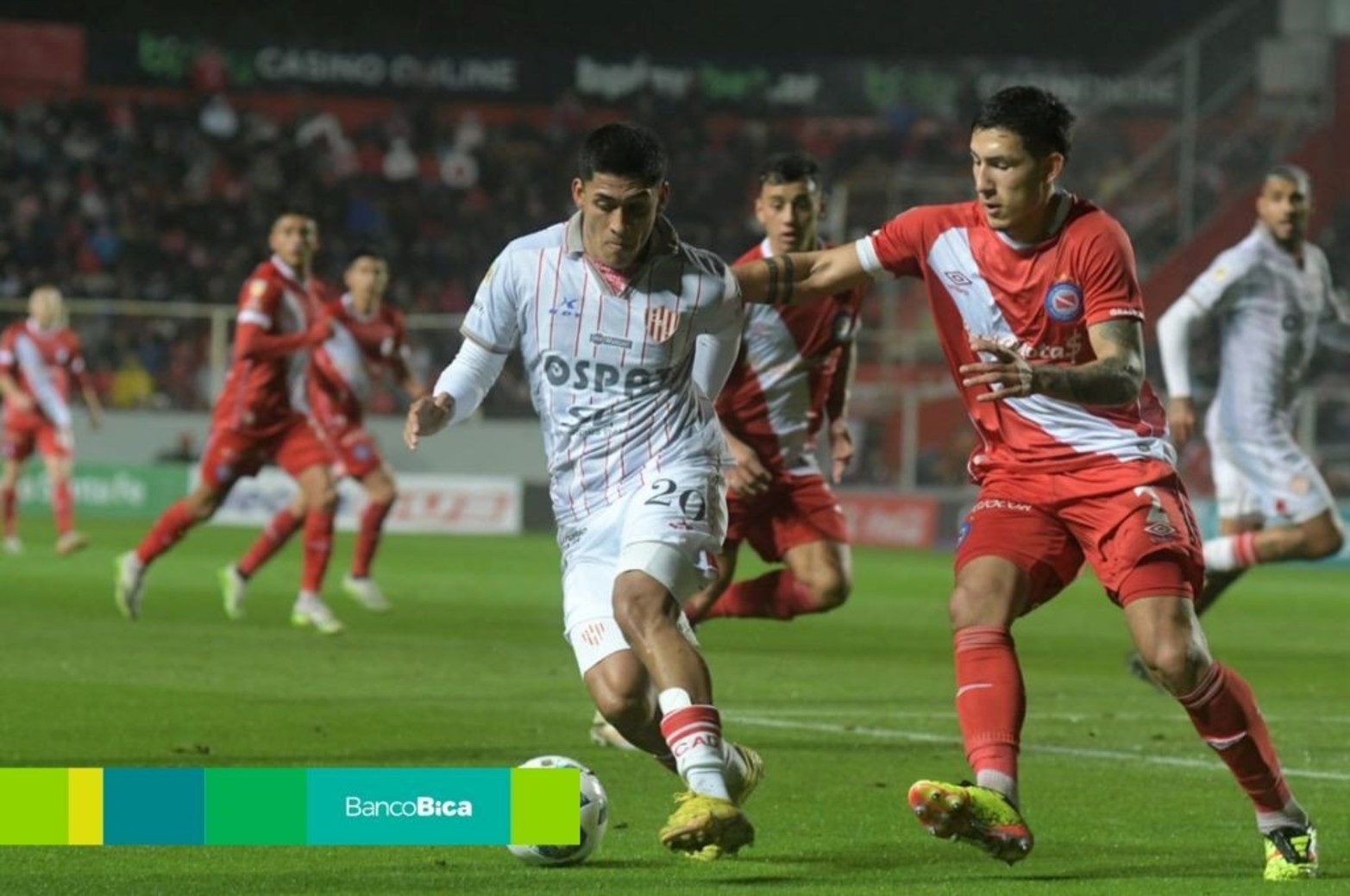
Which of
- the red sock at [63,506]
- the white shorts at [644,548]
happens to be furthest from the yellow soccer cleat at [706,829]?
the red sock at [63,506]

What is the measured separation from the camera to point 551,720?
33.2ft

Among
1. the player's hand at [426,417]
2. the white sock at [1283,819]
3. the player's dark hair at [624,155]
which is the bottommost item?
the white sock at [1283,819]

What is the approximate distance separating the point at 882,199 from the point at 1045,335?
25240 mm

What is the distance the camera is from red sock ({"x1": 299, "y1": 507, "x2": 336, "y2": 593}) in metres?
14.7

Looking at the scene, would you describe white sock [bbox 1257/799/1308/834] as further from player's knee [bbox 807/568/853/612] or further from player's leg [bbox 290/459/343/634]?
player's leg [bbox 290/459/343/634]

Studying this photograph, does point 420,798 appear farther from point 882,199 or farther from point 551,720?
point 882,199

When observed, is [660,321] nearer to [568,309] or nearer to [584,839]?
[568,309]

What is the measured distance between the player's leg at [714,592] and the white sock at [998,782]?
3.99 m

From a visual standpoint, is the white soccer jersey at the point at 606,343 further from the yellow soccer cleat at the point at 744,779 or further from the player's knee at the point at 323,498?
the player's knee at the point at 323,498

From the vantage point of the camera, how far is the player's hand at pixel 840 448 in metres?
10.4

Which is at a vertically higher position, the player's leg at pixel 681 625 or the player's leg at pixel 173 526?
the player's leg at pixel 681 625

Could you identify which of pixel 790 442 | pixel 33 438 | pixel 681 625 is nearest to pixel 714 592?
pixel 790 442

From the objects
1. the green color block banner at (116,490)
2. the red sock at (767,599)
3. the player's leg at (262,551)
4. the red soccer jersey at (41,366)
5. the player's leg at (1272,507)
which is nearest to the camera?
the red sock at (767,599)

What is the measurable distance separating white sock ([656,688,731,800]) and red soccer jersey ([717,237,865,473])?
400 cm
